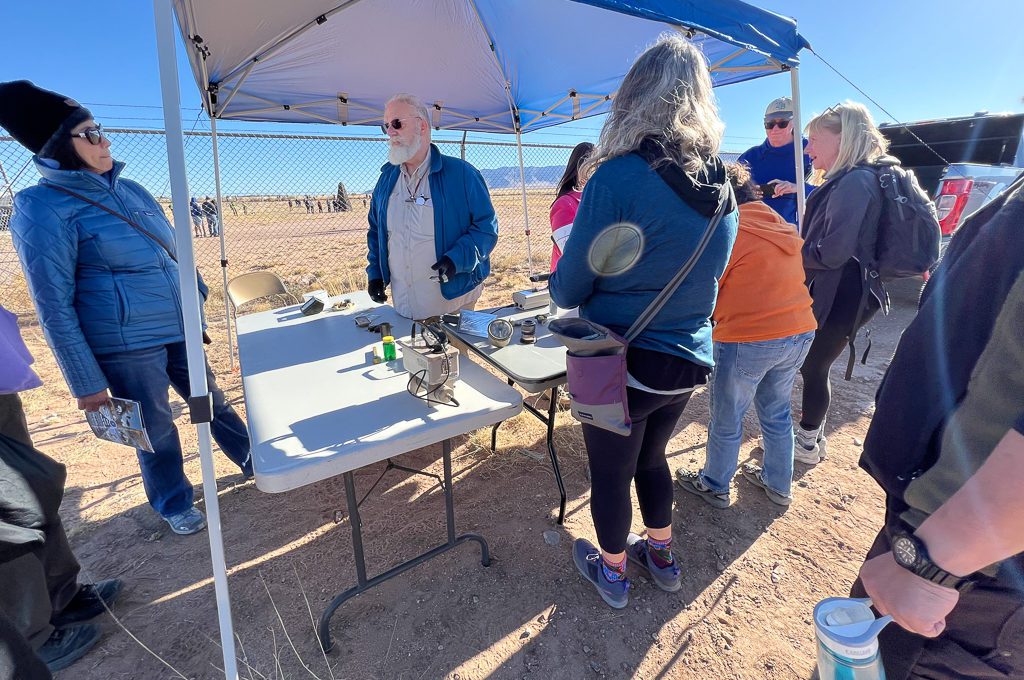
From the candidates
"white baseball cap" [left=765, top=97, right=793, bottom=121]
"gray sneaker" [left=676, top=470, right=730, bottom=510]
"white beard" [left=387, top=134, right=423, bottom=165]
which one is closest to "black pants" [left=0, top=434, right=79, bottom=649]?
"white beard" [left=387, top=134, right=423, bottom=165]

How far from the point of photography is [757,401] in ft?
7.44

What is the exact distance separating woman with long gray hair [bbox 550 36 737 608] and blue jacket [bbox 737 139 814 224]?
7.36 feet

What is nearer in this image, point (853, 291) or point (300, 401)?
point (300, 401)

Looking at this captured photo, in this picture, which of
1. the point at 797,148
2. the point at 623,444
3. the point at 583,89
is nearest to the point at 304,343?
the point at 623,444

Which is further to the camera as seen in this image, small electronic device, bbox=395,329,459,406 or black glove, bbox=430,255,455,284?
black glove, bbox=430,255,455,284

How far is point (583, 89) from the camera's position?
450cm

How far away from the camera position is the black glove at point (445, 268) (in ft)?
8.20

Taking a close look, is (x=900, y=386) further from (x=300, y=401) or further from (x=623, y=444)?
(x=300, y=401)

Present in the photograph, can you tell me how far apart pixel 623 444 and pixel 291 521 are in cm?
191

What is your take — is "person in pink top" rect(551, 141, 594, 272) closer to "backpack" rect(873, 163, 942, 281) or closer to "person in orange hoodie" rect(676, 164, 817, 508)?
"person in orange hoodie" rect(676, 164, 817, 508)

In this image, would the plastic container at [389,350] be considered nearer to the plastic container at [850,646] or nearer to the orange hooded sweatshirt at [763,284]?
the orange hooded sweatshirt at [763,284]

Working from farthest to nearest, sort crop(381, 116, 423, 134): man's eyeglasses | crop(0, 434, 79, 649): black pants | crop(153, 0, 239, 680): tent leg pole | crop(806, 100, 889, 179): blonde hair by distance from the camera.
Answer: crop(381, 116, 423, 134): man's eyeglasses < crop(806, 100, 889, 179): blonde hair < crop(0, 434, 79, 649): black pants < crop(153, 0, 239, 680): tent leg pole

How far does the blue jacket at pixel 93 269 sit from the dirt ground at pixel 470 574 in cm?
102

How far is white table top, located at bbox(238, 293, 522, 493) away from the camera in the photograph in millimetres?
1341
